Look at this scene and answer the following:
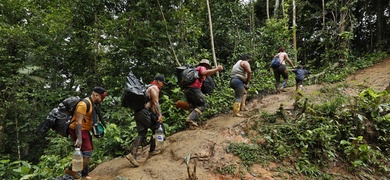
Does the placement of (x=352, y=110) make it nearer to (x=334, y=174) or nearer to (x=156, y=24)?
(x=334, y=174)

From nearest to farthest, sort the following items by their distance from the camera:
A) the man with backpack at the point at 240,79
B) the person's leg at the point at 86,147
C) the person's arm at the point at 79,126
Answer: the person's arm at the point at 79,126
the person's leg at the point at 86,147
the man with backpack at the point at 240,79

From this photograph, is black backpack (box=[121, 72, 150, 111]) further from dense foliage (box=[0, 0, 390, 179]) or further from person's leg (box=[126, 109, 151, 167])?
dense foliage (box=[0, 0, 390, 179])

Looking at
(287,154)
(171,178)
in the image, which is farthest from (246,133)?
(171,178)

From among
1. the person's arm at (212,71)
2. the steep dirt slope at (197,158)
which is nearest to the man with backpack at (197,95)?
the person's arm at (212,71)

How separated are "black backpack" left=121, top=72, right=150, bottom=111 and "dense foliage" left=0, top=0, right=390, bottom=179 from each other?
191 cm

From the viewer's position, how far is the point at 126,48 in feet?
31.2

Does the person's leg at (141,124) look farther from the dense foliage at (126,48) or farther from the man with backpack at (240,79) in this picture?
the man with backpack at (240,79)

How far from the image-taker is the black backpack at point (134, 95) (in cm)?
454

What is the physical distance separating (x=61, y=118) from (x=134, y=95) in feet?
4.43

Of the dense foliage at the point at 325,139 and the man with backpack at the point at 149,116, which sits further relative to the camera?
the man with backpack at the point at 149,116

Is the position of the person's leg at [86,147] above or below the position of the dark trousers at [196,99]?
below

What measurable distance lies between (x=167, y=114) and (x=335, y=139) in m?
4.70

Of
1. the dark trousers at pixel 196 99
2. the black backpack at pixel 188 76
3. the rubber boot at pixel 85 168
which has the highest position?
the black backpack at pixel 188 76

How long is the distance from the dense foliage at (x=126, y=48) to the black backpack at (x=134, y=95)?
75.1 inches
